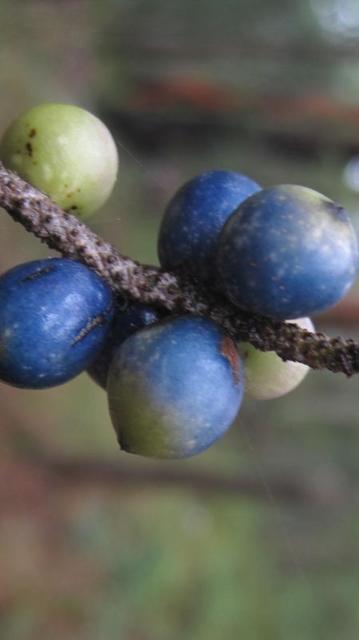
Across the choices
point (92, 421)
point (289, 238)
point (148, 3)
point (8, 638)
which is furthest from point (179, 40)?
point (289, 238)

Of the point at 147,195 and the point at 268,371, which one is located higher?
the point at 268,371

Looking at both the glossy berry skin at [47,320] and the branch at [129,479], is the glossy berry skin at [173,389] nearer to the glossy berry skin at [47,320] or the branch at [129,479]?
the glossy berry skin at [47,320]

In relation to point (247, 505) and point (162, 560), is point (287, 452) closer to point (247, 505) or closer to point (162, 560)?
point (247, 505)

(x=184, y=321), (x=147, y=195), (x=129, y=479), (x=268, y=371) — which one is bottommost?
(x=129, y=479)

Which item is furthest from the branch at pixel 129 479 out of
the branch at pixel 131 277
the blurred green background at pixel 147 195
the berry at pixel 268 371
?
the branch at pixel 131 277

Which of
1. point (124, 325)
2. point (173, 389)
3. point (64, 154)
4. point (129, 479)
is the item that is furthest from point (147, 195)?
point (173, 389)

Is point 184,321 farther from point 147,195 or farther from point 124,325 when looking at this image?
point 147,195
